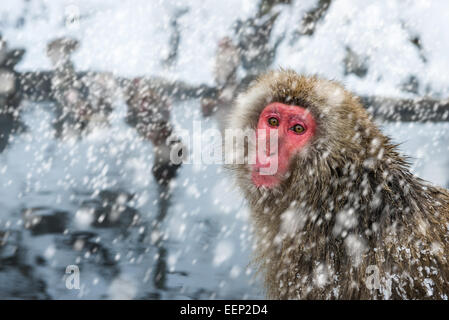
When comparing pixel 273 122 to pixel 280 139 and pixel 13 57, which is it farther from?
pixel 13 57

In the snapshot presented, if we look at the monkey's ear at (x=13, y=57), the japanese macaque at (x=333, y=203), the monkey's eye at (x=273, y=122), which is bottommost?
the japanese macaque at (x=333, y=203)

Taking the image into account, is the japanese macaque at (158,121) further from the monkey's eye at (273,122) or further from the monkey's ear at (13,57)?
the monkey's eye at (273,122)

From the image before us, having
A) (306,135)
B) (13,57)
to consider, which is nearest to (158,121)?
(13,57)

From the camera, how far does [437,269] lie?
136cm

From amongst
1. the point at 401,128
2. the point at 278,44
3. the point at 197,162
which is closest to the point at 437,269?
the point at 278,44

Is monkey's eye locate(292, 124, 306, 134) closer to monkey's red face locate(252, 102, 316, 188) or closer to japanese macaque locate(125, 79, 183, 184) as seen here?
monkey's red face locate(252, 102, 316, 188)

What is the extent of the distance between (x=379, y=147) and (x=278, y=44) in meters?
1.50

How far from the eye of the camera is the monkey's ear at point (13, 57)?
4.22 meters

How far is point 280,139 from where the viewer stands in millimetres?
1739

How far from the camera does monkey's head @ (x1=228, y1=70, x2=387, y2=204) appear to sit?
5.36ft

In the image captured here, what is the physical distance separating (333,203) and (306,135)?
290 mm

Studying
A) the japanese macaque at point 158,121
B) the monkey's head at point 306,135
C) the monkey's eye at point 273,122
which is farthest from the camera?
the japanese macaque at point 158,121

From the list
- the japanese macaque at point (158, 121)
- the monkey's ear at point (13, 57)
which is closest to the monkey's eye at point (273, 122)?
the japanese macaque at point (158, 121)

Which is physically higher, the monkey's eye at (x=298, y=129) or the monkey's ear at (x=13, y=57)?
the monkey's ear at (x=13, y=57)
